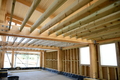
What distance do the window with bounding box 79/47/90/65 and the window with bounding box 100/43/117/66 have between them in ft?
3.74

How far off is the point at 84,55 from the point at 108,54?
195cm

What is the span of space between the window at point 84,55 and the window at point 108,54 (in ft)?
3.74

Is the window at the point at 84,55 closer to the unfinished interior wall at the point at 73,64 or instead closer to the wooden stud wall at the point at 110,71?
the unfinished interior wall at the point at 73,64

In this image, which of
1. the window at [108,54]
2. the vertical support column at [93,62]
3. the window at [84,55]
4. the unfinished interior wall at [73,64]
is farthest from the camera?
the unfinished interior wall at [73,64]

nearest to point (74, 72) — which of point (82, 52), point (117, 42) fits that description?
point (82, 52)

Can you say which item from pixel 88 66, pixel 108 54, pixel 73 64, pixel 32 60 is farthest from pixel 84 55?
pixel 32 60

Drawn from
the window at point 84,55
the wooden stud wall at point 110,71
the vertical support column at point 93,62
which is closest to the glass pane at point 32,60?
the window at point 84,55

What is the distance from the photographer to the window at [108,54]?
5.54 m

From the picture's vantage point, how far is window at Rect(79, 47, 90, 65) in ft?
23.4

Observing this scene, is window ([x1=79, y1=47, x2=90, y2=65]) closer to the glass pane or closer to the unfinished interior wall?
Result: the unfinished interior wall

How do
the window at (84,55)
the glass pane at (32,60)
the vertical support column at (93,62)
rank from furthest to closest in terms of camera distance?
1. the glass pane at (32,60)
2. the window at (84,55)
3. the vertical support column at (93,62)

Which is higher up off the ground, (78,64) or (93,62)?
(93,62)

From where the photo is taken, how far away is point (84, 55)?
24.5 ft

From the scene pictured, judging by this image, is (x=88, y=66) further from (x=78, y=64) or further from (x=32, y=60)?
(x=32, y=60)
